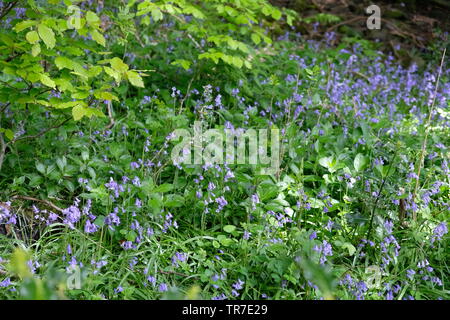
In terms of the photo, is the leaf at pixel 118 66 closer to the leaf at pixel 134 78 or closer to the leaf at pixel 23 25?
the leaf at pixel 134 78

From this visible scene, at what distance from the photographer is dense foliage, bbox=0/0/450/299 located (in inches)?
99.5

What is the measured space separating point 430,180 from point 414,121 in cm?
72

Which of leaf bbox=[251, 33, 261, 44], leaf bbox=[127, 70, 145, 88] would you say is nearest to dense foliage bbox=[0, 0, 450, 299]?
leaf bbox=[127, 70, 145, 88]

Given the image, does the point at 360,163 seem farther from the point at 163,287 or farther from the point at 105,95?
the point at 105,95

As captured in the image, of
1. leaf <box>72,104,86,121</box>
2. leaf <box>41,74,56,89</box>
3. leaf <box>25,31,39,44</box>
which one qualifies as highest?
leaf <box>25,31,39,44</box>

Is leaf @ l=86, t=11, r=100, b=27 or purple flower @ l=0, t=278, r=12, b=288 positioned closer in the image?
purple flower @ l=0, t=278, r=12, b=288

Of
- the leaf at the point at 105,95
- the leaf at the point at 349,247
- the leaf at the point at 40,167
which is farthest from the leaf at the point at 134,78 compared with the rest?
the leaf at the point at 349,247

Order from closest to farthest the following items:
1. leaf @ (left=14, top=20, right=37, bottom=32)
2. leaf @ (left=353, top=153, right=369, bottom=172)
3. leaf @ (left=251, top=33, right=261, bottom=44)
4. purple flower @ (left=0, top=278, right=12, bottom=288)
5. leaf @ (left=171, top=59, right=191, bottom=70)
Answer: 1. purple flower @ (left=0, top=278, right=12, bottom=288)
2. leaf @ (left=14, top=20, right=37, bottom=32)
3. leaf @ (left=353, top=153, right=369, bottom=172)
4. leaf @ (left=171, top=59, right=191, bottom=70)
5. leaf @ (left=251, top=33, right=261, bottom=44)

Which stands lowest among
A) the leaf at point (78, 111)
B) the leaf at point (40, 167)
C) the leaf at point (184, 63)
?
the leaf at point (40, 167)

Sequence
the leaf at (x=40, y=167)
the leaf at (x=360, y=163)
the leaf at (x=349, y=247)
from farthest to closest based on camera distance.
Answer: the leaf at (x=360, y=163) → the leaf at (x=40, y=167) → the leaf at (x=349, y=247)

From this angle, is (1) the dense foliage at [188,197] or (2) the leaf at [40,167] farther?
(2) the leaf at [40,167]

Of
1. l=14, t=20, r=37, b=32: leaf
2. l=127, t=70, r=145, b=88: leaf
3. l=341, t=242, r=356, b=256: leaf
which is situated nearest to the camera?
l=14, t=20, r=37, b=32: leaf

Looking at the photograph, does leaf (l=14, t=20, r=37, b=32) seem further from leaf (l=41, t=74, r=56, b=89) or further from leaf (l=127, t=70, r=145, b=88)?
leaf (l=127, t=70, r=145, b=88)

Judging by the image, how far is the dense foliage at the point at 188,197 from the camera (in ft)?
8.29
